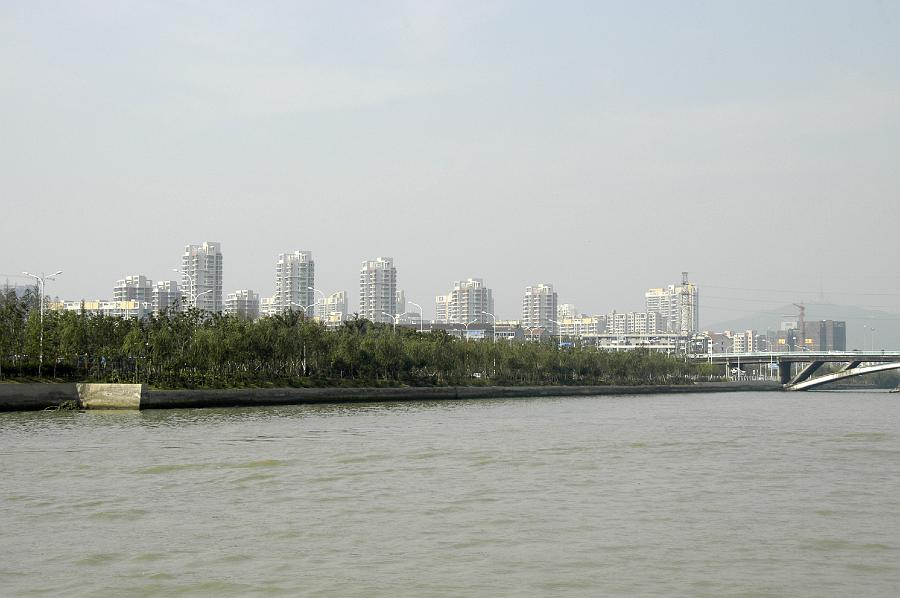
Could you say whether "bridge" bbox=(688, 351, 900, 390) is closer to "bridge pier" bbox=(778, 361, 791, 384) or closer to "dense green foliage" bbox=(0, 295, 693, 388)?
"bridge pier" bbox=(778, 361, 791, 384)

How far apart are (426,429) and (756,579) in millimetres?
32797

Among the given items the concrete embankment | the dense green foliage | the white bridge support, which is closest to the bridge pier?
the white bridge support

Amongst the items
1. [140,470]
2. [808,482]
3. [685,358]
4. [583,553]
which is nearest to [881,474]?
[808,482]

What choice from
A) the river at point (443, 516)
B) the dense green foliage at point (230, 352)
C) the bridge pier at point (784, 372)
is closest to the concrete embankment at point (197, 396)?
the dense green foliage at point (230, 352)

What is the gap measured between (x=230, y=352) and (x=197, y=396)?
29.3 feet

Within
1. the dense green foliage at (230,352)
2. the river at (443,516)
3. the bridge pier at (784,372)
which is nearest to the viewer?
the river at (443,516)

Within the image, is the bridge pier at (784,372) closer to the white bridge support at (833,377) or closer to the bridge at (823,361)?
the bridge at (823,361)

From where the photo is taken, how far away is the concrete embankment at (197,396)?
57875 millimetres

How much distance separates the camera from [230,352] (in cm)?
7506

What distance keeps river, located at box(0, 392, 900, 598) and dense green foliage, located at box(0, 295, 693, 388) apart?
28.3 meters

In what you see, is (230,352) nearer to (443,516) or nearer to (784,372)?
(443,516)

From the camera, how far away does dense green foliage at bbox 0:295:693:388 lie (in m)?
68.4

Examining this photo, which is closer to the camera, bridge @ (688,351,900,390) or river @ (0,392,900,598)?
river @ (0,392,900,598)

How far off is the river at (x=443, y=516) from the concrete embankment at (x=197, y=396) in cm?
1743
